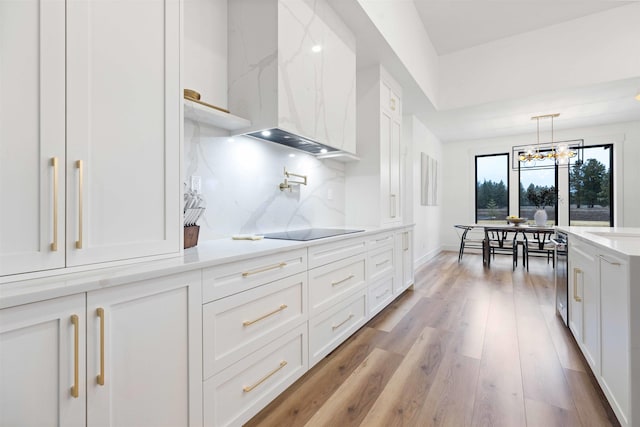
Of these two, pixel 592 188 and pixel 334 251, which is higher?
pixel 592 188

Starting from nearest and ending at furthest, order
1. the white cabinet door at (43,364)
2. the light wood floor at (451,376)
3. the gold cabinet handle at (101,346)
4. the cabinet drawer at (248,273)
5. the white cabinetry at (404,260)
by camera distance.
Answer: the white cabinet door at (43,364)
the gold cabinet handle at (101,346)
the cabinet drawer at (248,273)
the light wood floor at (451,376)
the white cabinetry at (404,260)

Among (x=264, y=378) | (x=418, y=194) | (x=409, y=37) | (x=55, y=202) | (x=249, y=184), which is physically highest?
(x=409, y=37)

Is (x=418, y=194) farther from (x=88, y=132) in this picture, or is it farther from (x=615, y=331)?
(x=88, y=132)

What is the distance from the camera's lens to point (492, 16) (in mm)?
3566

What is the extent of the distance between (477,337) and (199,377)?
7.03ft

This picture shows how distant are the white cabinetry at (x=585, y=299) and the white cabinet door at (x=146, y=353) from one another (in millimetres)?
2118

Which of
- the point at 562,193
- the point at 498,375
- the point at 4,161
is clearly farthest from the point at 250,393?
the point at 562,193

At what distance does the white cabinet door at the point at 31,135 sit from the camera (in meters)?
0.77

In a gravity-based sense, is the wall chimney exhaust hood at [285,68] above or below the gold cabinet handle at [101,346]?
above

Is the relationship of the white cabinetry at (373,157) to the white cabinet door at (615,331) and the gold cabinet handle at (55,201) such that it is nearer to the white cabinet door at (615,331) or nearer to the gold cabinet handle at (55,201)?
the white cabinet door at (615,331)

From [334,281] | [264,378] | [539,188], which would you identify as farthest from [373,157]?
[539,188]

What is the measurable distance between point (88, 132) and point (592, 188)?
312 inches

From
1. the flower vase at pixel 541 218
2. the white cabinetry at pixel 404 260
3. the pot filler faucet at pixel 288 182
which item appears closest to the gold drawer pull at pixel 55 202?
the pot filler faucet at pixel 288 182

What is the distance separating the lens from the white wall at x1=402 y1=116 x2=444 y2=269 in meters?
4.65
